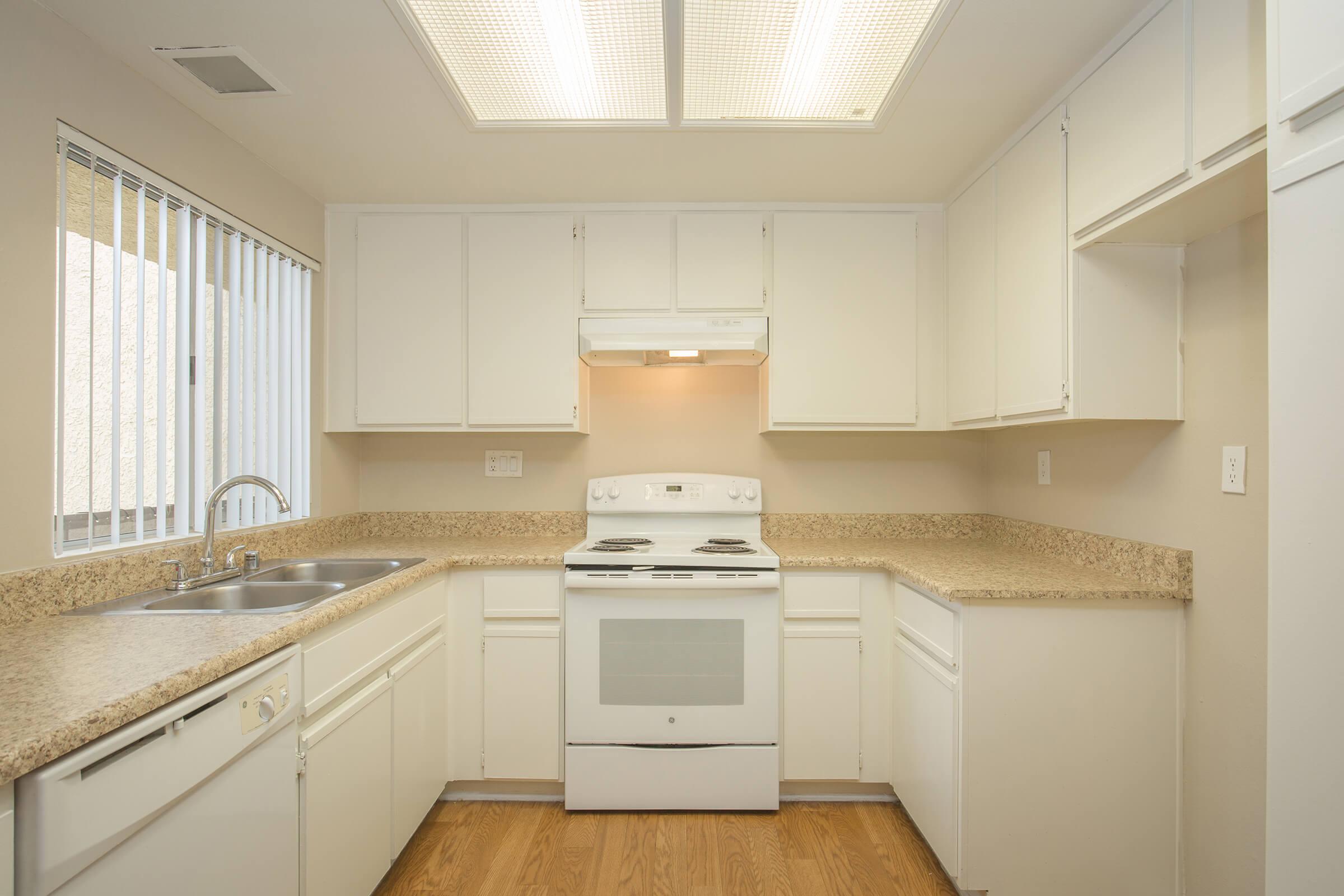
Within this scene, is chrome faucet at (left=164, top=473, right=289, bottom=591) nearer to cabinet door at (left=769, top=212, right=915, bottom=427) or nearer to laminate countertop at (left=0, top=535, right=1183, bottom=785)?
laminate countertop at (left=0, top=535, right=1183, bottom=785)

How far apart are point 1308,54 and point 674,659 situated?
207 cm

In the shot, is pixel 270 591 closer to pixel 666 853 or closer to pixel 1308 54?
pixel 666 853

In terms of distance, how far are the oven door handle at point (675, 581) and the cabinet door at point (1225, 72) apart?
1604 mm

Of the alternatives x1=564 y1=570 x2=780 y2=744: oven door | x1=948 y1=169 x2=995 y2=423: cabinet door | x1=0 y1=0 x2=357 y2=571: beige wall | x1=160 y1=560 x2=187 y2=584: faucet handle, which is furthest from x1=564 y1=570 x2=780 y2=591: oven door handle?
x1=0 y1=0 x2=357 y2=571: beige wall

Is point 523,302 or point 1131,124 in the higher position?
point 1131,124

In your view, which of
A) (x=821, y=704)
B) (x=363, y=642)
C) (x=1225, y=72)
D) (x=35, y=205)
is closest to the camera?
(x=1225, y=72)

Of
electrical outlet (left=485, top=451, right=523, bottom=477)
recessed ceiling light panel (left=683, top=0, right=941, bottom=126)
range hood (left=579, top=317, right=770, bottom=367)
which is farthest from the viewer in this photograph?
electrical outlet (left=485, top=451, right=523, bottom=477)

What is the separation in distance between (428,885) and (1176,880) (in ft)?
6.89

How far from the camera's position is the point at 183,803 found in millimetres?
996

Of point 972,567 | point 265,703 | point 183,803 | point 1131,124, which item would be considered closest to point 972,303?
point 1131,124

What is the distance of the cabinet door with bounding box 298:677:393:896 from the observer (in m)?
1.36

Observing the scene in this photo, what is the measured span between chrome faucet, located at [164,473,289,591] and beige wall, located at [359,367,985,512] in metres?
1.03

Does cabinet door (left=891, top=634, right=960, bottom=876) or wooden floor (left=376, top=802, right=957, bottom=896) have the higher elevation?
cabinet door (left=891, top=634, right=960, bottom=876)

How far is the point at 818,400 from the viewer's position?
2463 millimetres
